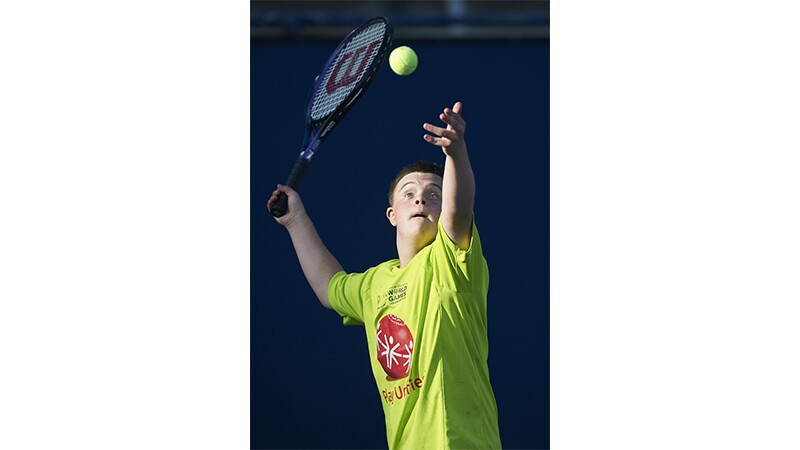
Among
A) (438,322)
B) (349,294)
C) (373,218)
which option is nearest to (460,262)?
(438,322)

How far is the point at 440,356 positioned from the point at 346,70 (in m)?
0.98

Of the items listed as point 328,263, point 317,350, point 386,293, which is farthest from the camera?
point 317,350

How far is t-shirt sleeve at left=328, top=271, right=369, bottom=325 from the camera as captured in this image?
2.89m

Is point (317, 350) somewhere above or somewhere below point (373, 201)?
below

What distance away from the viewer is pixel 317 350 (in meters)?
4.04

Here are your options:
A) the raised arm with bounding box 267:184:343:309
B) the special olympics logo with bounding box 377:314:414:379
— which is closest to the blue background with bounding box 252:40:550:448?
the raised arm with bounding box 267:184:343:309

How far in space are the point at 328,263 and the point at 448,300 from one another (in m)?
0.62

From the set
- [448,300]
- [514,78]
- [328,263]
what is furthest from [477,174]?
[448,300]

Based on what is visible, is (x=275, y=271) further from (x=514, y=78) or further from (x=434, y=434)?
(x=434, y=434)

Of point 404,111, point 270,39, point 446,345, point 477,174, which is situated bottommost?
point 446,345

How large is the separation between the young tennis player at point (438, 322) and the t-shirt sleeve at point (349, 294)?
0.33ft

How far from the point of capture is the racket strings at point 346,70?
291cm

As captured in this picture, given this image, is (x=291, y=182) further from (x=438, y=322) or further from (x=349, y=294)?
(x=438, y=322)

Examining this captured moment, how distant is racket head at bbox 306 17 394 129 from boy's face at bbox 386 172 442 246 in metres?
0.31
